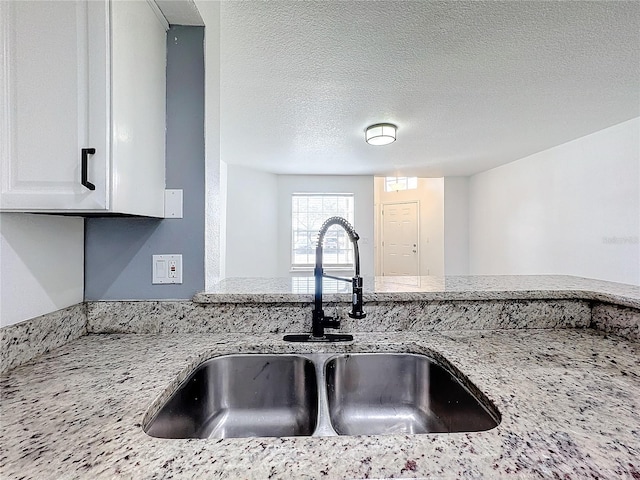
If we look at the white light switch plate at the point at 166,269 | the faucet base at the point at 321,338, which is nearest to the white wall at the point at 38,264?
the white light switch plate at the point at 166,269

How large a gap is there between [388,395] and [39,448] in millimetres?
889

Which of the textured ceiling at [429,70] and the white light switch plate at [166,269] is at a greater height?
the textured ceiling at [429,70]

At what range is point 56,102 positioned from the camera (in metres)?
0.78

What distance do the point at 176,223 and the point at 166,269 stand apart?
183mm

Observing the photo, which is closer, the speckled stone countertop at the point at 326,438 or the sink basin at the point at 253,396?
the speckled stone countertop at the point at 326,438

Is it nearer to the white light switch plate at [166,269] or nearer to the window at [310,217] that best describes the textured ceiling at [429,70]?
the white light switch plate at [166,269]

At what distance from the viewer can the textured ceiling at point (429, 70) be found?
160 centimetres

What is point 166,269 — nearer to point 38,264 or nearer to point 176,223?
point 176,223

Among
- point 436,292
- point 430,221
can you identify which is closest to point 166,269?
point 436,292

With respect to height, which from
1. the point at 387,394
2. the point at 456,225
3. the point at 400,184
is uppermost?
the point at 400,184

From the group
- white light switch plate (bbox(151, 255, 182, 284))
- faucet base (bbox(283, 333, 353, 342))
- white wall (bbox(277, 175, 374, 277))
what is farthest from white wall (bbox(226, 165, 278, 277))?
faucet base (bbox(283, 333, 353, 342))

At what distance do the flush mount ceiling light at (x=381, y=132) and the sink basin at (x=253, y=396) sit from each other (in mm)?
2615

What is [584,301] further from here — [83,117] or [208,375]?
[83,117]

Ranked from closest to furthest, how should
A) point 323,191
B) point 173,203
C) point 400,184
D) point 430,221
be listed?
point 173,203 → point 323,191 → point 430,221 → point 400,184
